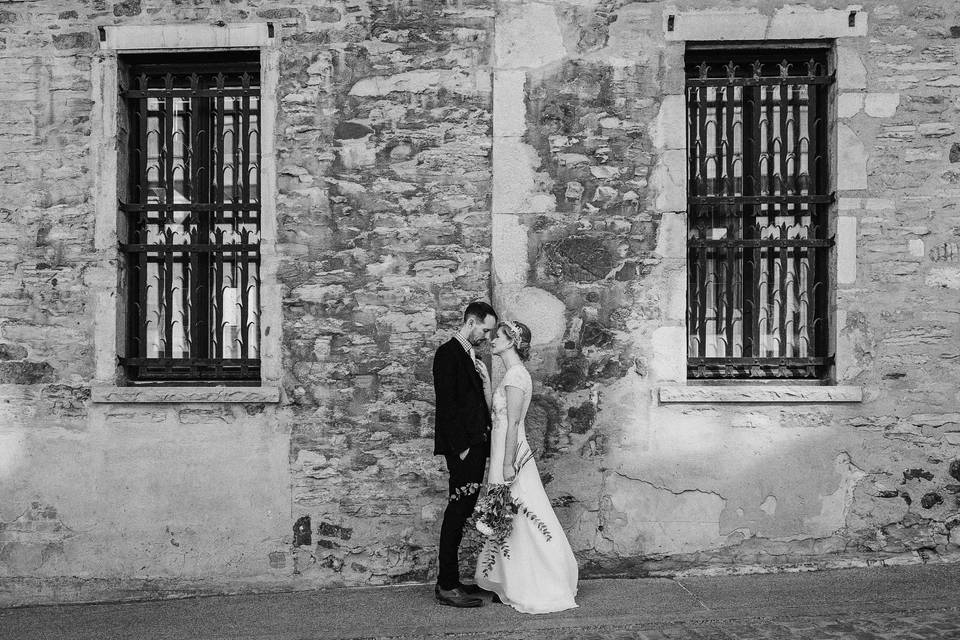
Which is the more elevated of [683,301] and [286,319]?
[683,301]

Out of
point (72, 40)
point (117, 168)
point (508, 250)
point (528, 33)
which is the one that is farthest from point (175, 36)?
point (508, 250)

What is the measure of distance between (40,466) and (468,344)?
3048 millimetres

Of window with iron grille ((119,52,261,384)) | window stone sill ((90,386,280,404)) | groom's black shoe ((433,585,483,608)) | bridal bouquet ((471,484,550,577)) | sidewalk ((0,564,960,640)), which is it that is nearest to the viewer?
sidewalk ((0,564,960,640))

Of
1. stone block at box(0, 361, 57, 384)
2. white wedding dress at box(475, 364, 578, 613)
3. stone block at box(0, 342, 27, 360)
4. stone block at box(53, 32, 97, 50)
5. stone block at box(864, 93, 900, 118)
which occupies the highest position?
stone block at box(53, 32, 97, 50)

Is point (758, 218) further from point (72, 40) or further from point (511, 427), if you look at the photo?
point (72, 40)

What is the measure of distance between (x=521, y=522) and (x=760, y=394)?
192cm

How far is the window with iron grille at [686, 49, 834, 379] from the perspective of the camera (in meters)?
5.88

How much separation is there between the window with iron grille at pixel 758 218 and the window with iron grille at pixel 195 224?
3.10 m

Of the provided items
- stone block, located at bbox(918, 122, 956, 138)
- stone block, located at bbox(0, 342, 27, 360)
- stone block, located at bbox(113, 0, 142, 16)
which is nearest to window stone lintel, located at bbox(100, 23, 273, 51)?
stone block, located at bbox(113, 0, 142, 16)

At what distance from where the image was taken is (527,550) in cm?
490

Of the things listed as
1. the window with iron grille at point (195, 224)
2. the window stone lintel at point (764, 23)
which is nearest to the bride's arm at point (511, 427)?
the window with iron grille at point (195, 224)

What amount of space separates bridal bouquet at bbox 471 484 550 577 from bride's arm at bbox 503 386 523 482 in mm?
96

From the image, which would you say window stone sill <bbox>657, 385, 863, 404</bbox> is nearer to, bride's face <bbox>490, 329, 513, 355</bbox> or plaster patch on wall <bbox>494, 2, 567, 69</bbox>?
bride's face <bbox>490, 329, 513, 355</bbox>

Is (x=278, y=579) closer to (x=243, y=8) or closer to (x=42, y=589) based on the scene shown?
(x=42, y=589)
